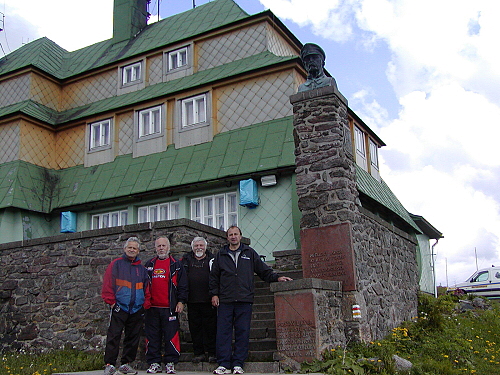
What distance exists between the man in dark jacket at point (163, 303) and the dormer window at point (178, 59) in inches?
451

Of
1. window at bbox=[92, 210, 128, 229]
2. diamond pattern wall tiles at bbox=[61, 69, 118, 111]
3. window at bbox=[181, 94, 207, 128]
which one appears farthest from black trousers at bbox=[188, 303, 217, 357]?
diamond pattern wall tiles at bbox=[61, 69, 118, 111]

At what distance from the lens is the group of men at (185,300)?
7.17m

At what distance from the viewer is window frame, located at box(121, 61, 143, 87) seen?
18922mm

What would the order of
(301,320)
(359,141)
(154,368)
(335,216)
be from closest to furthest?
(301,320)
(154,368)
(335,216)
(359,141)

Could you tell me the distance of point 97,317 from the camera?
990cm

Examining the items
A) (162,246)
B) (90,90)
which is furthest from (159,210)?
(162,246)

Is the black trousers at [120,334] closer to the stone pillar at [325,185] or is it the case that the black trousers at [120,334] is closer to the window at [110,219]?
the stone pillar at [325,185]

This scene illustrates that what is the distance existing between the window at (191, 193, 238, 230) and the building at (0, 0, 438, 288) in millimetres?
28

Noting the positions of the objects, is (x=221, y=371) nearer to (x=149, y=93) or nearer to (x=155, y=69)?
(x=149, y=93)

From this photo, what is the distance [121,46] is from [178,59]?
12.5 feet

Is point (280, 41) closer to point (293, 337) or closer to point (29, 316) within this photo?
point (29, 316)

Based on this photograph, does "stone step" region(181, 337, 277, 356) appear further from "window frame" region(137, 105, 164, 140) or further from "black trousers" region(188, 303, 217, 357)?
"window frame" region(137, 105, 164, 140)

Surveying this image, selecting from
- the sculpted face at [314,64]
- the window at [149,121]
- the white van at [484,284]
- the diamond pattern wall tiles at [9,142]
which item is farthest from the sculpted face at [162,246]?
the white van at [484,284]

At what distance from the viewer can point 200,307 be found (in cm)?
778
